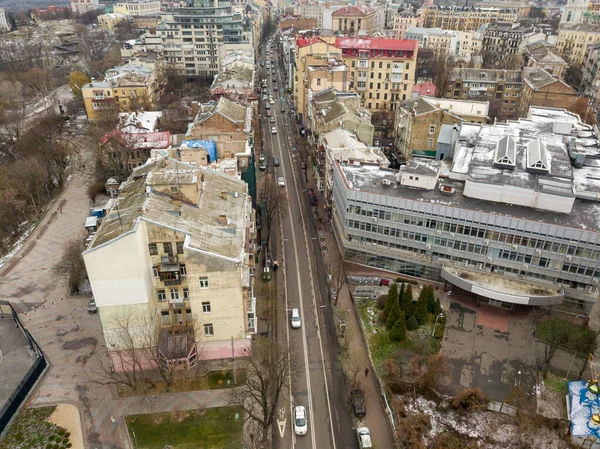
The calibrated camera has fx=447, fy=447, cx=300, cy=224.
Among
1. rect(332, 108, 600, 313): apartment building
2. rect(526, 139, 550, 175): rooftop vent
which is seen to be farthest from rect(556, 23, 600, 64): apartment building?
rect(332, 108, 600, 313): apartment building

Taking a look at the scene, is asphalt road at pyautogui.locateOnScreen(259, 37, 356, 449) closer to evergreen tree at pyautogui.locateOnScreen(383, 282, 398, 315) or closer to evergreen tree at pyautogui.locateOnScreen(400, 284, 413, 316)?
evergreen tree at pyautogui.locateOnScreen(383, 282, 398, 315)

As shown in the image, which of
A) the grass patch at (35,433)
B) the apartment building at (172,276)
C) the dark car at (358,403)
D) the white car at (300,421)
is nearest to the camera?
the grass patch at (35,433)

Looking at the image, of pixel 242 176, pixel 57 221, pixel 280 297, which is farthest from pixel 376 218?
pixel 57 221

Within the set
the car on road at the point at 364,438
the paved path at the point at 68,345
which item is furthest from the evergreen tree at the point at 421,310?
the paved path at the point at 68,345

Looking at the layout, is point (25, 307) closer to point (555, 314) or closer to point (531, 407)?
point (531, 407)

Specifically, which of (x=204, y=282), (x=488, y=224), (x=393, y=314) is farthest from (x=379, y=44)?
(x=204, y=282)

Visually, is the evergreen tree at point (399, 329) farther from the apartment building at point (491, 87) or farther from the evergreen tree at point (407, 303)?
the apartment building at point (491, 87)
